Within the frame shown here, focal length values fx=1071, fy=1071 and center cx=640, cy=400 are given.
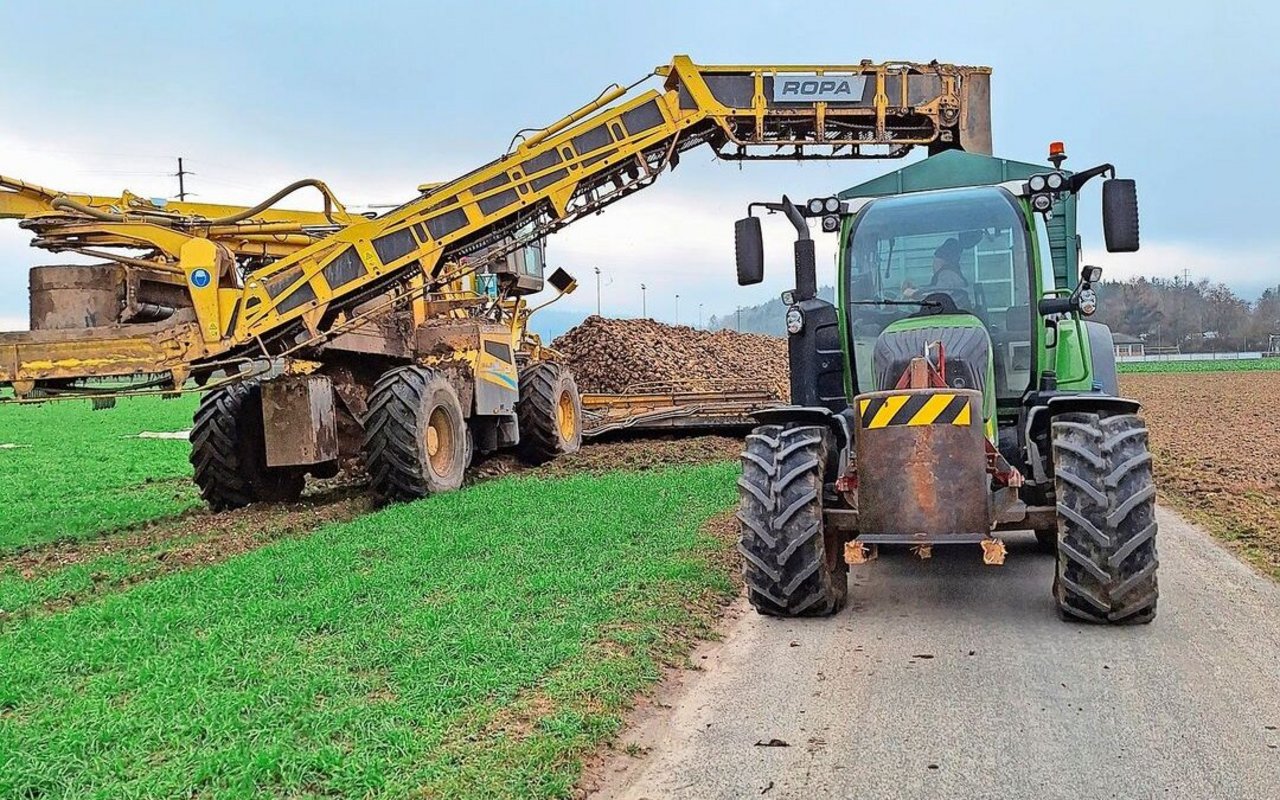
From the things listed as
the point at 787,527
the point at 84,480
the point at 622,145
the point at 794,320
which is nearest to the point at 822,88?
the point at 622,145

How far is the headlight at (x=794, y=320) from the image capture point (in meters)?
7.21

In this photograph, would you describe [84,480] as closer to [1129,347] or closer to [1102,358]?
[1102,358]

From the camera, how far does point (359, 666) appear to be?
5.07 m

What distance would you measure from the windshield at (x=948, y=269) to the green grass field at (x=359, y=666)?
2064 mm

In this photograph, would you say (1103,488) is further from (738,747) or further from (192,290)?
(192,290)

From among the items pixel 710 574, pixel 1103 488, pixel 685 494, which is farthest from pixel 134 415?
pixel 1103 488

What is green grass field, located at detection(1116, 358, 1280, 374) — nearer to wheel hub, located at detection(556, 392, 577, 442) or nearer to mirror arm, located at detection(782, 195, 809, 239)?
wheel hub, located at detection(556, 392, 577, 442)

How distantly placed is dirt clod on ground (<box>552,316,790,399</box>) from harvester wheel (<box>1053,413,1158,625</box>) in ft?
40.9

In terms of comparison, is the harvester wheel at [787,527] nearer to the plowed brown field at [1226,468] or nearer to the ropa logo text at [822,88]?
the plowed brown field at [1226,468]

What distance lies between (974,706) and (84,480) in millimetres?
14219

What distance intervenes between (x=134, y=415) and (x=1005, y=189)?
34045 mm

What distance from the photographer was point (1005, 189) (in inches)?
273

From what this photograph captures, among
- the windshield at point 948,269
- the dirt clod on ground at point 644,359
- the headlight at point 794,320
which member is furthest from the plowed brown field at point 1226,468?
the dirt clod on ground at point 644,359

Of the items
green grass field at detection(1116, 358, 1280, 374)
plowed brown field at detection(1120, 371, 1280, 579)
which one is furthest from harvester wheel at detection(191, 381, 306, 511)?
green grass field at detection(1116, 358, 1280, 374)
